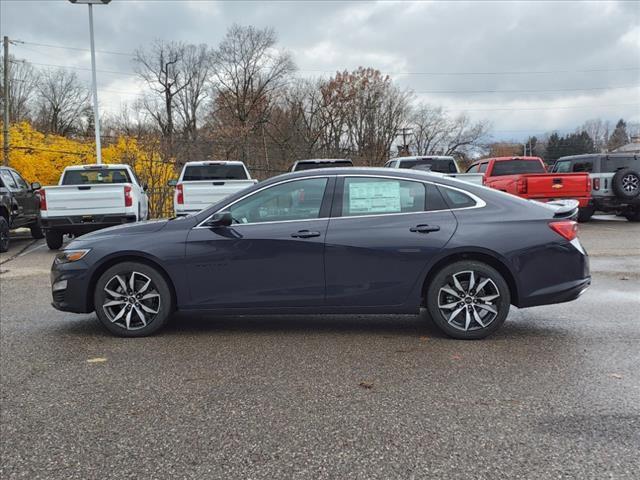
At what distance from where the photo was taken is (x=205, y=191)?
39.3 feet

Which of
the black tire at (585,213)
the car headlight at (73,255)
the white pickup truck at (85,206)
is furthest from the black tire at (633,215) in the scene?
the car headlight at (73,255)

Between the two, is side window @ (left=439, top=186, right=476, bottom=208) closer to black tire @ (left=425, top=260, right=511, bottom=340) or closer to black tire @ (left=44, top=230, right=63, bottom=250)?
black tire @ (left=425, top=260, right=511, bottom=340)

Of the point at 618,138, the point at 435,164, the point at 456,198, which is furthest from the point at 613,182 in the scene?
the point at 618,138

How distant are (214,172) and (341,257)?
9.29m

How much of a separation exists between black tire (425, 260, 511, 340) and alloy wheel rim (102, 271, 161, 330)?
2.59 metres

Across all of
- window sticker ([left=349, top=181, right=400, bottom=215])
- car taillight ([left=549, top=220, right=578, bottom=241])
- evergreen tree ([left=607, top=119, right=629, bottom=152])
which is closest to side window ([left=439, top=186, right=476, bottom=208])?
window sticker ([left=349, top=181, right=400, bottom=215])

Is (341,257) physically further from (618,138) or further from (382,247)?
(618,138)

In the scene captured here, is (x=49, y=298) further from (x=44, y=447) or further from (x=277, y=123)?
(x=277, y=123)

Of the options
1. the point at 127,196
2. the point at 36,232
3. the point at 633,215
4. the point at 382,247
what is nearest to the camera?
the point at 382,247

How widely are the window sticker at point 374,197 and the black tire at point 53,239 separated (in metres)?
9.98

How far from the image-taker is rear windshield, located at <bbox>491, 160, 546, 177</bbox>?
17.0 meters

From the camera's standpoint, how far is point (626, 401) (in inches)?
144

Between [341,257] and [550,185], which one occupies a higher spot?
[550,185]

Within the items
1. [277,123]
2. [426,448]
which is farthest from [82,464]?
[277,123]
